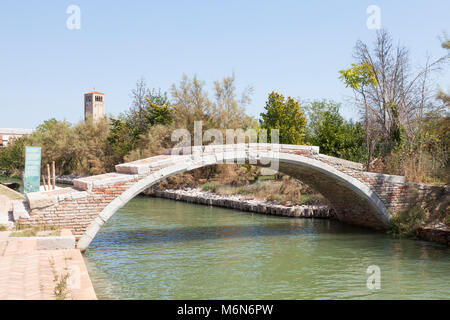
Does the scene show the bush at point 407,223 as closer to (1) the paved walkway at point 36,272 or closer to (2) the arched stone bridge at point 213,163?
(2) the arched stone bridge at point 213,163

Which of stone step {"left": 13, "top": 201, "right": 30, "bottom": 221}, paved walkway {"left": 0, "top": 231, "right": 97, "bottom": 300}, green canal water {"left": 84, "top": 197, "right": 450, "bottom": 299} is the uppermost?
stone step {"left": 13, "top": 201, "right": 30, "bottom": 221}

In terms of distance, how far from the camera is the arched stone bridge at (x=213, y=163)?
10523mm

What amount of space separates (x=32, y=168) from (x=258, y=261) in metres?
8.76

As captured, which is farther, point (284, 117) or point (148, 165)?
point (284, 117)

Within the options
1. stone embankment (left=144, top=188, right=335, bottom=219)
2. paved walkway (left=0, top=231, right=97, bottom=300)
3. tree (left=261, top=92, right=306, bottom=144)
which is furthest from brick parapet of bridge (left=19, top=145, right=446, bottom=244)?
tree (left=261, top=92, right=306, bottom=144)

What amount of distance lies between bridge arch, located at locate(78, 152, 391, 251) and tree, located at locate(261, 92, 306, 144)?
801 centimetres

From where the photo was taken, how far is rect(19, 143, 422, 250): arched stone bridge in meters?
10.5

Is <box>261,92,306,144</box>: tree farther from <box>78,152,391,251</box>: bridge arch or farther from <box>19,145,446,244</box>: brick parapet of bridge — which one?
<box>19,145,446,244</box>: brick parapet of bridge

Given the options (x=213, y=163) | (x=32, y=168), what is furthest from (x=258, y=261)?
(x=32, y=168)

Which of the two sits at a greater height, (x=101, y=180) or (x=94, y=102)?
(x=94, y=102)

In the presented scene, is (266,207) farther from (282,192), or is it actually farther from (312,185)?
(312,185)

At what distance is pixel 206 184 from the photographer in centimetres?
2647

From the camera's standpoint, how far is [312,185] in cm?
1603

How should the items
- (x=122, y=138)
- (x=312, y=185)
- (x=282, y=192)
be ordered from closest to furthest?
(x=312, y=185), (x=282, y=192), (x=122, y=138)
